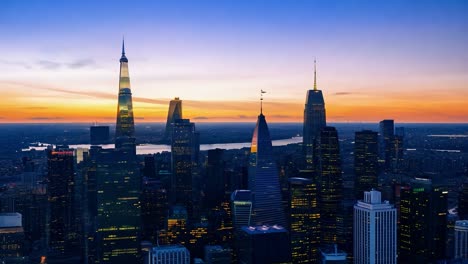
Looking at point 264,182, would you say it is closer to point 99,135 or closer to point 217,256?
point 217,256

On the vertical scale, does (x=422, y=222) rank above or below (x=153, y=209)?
above

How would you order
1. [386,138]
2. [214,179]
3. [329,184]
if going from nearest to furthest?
1. [329,184]
2. [214,179]
3. [386,138]

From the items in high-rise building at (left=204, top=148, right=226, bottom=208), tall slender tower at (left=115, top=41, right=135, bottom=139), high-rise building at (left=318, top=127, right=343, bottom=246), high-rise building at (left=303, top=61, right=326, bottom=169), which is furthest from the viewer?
high-rise building at (left=303, top=61, right=326, bottom=169)

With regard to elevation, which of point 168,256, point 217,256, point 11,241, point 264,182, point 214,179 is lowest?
point 217,256

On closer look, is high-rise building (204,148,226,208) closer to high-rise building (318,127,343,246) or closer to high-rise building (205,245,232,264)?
high-rise building (318,127,343,246)

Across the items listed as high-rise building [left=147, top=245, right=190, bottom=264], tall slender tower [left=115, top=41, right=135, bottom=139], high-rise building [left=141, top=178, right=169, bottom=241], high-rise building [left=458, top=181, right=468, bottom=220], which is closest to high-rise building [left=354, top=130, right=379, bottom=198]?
high-rise building [left=458, top=181, right=468, bottom=220]

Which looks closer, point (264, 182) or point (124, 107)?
point (264, 182)

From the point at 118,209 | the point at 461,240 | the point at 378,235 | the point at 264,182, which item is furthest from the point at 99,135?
the point at 461,240
